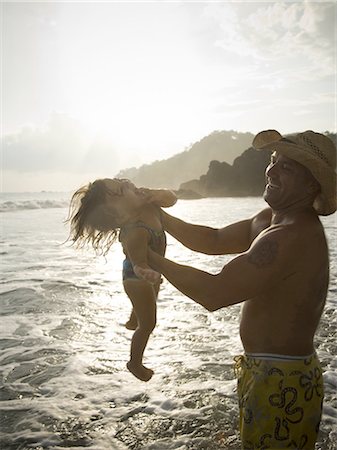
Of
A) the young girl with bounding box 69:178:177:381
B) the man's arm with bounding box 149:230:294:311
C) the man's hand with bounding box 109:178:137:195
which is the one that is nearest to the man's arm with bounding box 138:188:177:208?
the young girl with bounding box 69:178:177:381

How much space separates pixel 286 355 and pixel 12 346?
15.9 ft

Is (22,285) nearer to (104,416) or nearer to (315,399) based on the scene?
(104,416)

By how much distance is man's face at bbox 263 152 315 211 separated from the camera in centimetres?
250

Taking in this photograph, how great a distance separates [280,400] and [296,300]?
590mm

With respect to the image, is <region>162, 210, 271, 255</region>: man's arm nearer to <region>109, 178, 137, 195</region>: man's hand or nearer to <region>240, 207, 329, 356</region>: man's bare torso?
<region>109, 178, 137, 195</region>: man's hand

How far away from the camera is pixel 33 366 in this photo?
571cm

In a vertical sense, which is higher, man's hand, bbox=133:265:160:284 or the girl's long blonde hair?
the girl's long blonde hair

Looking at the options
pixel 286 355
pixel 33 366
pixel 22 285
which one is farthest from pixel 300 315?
pixel 22 285

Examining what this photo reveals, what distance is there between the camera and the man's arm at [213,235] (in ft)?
10.4

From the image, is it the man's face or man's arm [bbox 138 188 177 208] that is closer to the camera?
the man's face

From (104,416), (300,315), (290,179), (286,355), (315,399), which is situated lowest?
(104,416)

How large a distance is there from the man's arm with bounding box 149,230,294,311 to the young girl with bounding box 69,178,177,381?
0.41 metres

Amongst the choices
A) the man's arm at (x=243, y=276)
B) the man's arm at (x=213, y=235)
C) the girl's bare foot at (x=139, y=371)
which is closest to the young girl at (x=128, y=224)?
the girl's bare foot at (x=139, y=371)

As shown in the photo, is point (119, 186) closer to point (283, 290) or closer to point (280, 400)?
point (283, 290)
